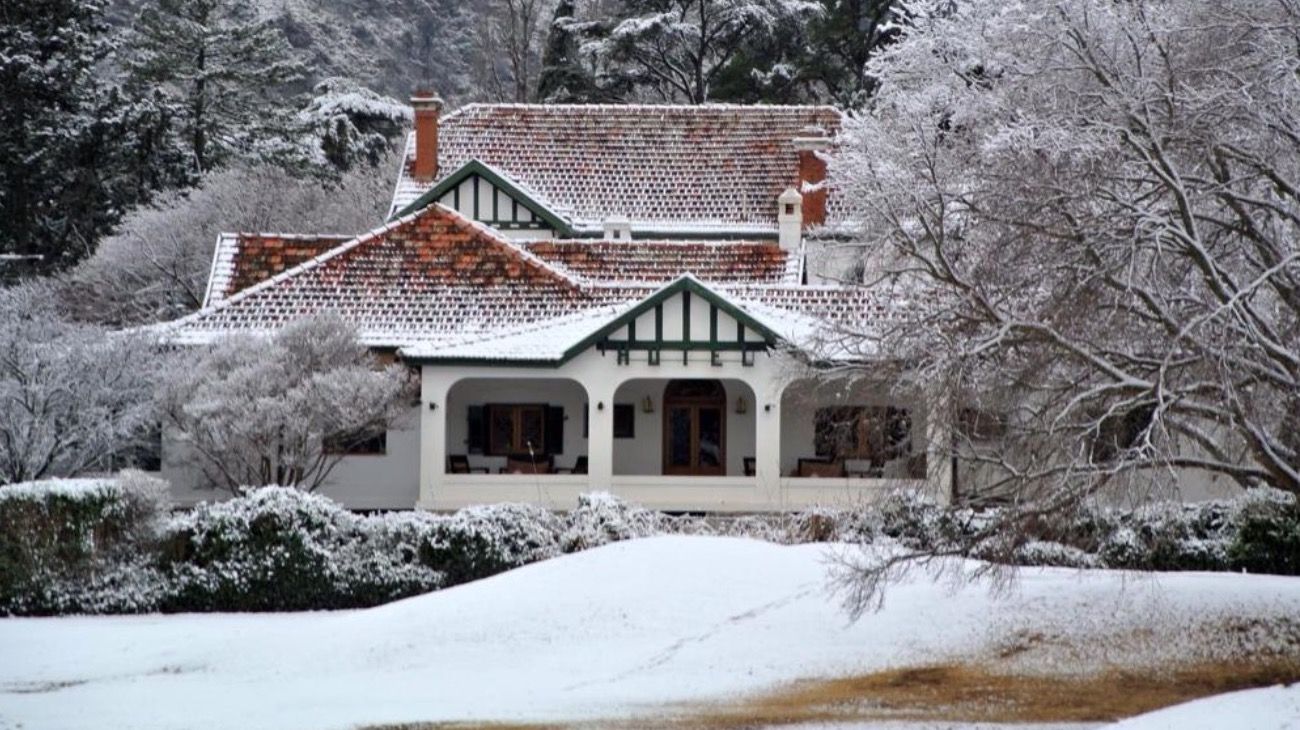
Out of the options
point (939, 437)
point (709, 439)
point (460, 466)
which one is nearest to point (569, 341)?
point (460, 466)

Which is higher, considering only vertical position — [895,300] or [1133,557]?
[895,300]

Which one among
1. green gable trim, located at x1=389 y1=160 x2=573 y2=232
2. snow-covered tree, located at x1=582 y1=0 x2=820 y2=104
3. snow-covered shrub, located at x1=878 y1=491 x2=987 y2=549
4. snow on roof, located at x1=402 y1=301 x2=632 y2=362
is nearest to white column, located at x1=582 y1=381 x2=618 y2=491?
snow on roof, located at x1=402 y1=301 x2=632 y2=362

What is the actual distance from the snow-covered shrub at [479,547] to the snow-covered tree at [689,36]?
32940mm

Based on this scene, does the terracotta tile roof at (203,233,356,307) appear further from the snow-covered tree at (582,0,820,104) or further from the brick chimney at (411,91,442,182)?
the snow-covered tree at (582,0,820,104)

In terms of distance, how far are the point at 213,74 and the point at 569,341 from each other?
24.5 meters

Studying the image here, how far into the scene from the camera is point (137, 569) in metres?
23.7

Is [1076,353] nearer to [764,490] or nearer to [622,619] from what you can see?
[622,619]

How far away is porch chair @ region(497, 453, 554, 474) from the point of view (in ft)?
106

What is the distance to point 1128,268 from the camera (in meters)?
17.5

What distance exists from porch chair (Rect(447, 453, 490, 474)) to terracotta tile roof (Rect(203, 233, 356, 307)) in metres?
5.47

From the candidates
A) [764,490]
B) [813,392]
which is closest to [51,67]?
[764,490]

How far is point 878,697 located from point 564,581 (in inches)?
194

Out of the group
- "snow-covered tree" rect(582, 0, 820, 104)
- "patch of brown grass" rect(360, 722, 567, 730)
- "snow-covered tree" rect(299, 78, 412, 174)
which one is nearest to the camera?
"patch of brown grass" rect(360, 722, 567, 730)

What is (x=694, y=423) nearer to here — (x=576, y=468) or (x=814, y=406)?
(x=576, y=468)
